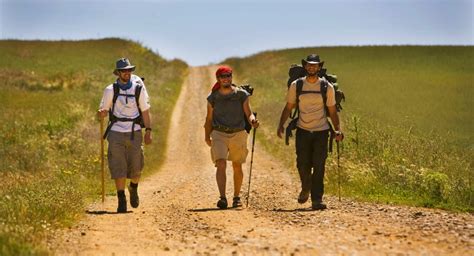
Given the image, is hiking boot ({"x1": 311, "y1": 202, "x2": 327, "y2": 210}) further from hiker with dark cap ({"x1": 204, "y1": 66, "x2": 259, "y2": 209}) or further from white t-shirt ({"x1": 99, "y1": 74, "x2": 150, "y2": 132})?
white t-shirt ({"x1": 99, "y1": 74, "x2": 150, "y2": 132})

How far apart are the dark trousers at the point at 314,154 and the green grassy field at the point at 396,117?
6.08 feet

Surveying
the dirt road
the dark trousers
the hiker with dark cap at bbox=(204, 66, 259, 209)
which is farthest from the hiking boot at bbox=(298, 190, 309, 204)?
the hiker with dark cap at bbox=(204, 66, 259, 209)

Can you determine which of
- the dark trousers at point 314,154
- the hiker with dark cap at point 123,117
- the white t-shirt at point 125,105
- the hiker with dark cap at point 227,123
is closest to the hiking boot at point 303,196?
the dark trousers at point 314,154

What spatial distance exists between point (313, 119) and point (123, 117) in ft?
9.86

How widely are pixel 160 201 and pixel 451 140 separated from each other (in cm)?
1267

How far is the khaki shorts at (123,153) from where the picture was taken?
12.3m

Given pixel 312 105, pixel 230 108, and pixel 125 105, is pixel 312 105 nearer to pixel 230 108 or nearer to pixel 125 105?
pixel 230 108

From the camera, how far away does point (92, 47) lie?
65500 mm

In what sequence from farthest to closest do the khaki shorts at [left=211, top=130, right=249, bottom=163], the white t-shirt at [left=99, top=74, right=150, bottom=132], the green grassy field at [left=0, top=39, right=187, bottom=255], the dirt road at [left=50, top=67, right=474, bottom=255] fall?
the khaki shorts at [left=211, top=130, right=249, bottom=163], the white t-shirt at [left=99, top=74, right=150, bottom=132], the green grassy field at [left=0, top=39, right=187, bottom=255], the dirt road at [left=50, top=67, right=474, bottom=255]

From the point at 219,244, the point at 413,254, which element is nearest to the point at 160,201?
the point at 219,244

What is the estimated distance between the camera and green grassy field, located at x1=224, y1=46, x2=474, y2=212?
1483 cm

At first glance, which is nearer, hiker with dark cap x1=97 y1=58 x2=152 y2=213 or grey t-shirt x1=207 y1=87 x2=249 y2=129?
hiker with dark cap x1=97 y1=58 x2=152 y2=213

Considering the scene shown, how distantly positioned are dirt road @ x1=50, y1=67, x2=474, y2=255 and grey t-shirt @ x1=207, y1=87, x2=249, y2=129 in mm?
1420

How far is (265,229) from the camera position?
970 centimetres
